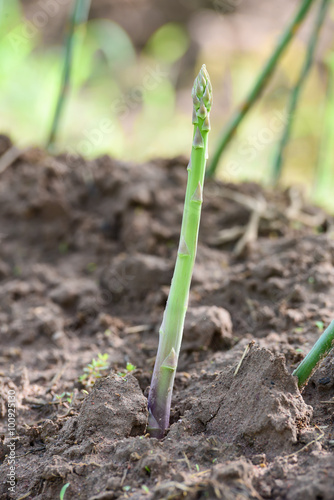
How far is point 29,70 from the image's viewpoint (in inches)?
219

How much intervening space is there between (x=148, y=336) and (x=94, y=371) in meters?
0.35

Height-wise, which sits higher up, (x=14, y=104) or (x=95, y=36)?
(x=95, y=36)

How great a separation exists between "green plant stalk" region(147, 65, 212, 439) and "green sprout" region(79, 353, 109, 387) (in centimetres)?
38

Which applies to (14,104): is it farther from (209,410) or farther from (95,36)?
(209,410)

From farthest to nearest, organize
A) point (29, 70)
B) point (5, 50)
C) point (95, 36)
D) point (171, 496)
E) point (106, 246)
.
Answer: point (95, 36) < point (29, 70) < point (5, 50) < point (106, 246) < point (171, 496)

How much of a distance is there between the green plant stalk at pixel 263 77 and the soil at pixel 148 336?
0.27 metres

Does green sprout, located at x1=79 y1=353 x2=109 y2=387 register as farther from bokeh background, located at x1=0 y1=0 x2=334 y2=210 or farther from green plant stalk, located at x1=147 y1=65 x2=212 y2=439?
bokeh background, located at x1=0 y1=0 x2=334 y2=210

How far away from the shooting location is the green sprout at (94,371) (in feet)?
5.73

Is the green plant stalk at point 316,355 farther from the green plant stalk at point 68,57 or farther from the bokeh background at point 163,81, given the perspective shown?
the green plant stalk at point 68,57

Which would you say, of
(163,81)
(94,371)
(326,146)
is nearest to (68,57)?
(326,146)

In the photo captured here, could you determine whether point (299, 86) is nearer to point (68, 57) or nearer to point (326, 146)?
point (326, 146)

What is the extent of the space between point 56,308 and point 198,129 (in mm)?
1323

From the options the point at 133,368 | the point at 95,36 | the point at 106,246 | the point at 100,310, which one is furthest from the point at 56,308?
the point at 95,36

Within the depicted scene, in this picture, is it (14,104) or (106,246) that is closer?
(106,246)
